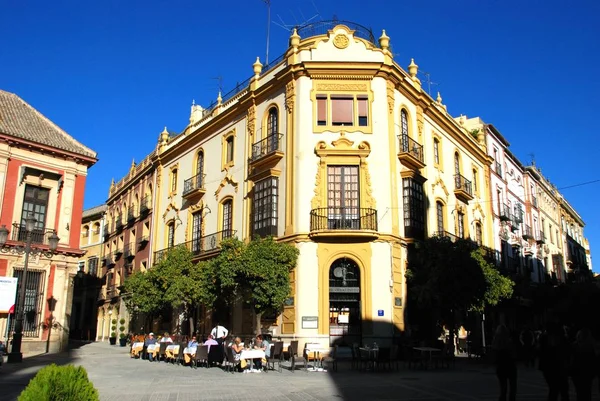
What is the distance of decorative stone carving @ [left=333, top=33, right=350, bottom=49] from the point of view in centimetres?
2342

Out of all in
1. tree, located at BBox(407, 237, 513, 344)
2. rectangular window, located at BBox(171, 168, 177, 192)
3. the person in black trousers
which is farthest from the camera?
rectangular window, located at BBox(171, 168, 177, 192)

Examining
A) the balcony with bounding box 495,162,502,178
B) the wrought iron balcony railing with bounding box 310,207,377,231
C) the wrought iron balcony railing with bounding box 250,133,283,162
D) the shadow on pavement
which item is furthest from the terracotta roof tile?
the balcony with bounding box 495,162,502,178

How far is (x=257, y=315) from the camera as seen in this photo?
21094 millimetres

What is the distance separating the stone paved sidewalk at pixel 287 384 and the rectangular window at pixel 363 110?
10.2 m

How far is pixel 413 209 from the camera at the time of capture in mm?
23359

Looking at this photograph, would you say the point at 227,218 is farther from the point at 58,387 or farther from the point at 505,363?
the point at 58,387

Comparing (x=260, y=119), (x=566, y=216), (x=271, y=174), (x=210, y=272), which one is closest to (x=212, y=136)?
(x=260, y=119)

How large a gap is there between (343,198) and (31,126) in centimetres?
1595

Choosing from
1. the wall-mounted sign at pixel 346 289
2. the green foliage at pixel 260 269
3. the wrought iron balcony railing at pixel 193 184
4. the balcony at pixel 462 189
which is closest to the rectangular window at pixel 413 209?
the wall-mounted sign at pixel 346 289

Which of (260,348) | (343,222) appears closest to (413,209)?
(343,222)

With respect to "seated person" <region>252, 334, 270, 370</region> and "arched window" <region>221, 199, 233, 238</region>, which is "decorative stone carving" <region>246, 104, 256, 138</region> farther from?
"seated person" <region>252, 334, 270, 370</region>

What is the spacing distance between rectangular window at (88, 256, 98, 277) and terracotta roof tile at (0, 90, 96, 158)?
18.7 m

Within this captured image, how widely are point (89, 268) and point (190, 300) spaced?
945 inches

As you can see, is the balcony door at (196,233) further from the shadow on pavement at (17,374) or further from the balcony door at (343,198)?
the balcony door at (343,198)
